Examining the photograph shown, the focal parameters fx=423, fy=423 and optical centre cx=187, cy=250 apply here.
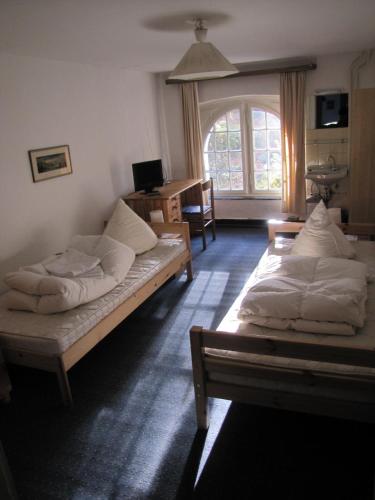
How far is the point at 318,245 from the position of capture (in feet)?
11.3

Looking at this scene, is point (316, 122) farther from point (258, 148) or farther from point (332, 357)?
point (332, 357)

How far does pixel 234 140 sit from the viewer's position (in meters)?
6.36

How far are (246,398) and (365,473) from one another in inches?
25.7

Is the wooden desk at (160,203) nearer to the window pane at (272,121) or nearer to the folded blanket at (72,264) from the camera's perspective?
the folded blanket at (72,264)

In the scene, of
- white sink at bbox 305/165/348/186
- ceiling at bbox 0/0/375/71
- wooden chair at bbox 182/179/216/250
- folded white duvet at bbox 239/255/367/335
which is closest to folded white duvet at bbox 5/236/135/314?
folded white duvet at bbox 239/255/367/335

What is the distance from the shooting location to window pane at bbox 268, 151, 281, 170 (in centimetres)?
619

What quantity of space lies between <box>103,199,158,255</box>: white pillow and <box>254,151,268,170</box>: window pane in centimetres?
269

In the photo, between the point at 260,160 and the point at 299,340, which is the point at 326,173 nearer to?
the point at 260,160

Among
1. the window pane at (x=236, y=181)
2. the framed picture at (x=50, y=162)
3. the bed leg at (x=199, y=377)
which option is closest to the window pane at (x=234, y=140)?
the window pane at (x=236, y=181)

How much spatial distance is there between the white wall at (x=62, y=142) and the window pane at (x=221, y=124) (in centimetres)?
122

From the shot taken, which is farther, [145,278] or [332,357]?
[145,278]

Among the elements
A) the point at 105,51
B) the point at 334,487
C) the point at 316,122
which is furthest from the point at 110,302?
the point at 316,122

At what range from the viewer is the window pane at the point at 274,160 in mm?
6191

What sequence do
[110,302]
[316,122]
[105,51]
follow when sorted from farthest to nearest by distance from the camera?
[316,122] < [105,51] < [110,302]
